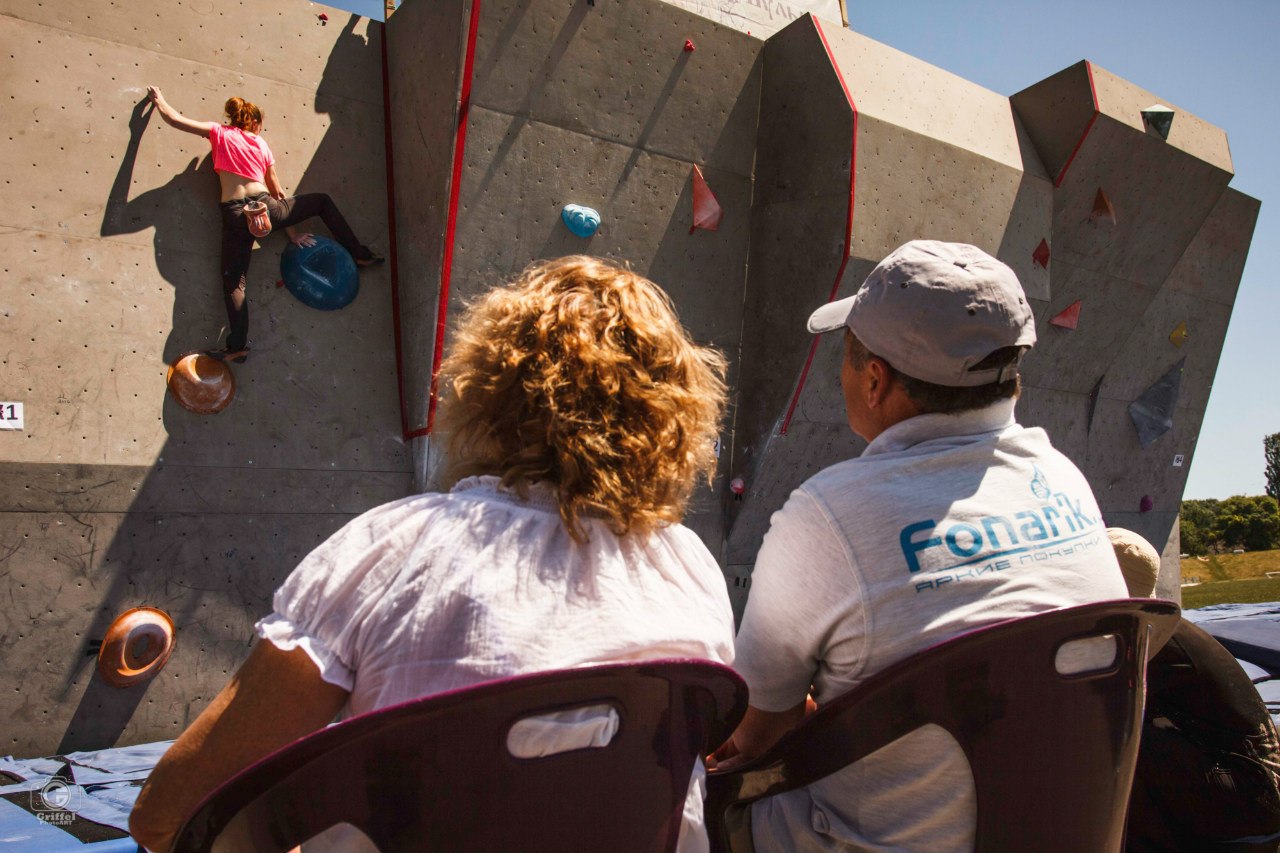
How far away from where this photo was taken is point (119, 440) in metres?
3.72

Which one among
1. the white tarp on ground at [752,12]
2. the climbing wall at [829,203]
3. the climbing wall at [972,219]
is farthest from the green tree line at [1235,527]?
A: the white tarp on ground at [752,12]

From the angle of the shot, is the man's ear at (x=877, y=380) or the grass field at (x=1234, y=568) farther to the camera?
the grass field at (x=1234, y=568)

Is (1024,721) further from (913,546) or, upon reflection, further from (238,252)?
(238,252)

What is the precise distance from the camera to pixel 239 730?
37.3 inches

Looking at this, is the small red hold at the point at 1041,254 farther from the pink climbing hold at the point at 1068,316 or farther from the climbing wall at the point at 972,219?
the pink climbing hold at the point at 1068,316

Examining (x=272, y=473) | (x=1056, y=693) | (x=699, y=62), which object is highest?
(x=699, y=62)

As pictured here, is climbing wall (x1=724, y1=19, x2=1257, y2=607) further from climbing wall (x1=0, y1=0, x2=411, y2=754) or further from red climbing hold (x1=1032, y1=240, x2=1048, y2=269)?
climbing wall (x1=0, y1=0, x2=411, y2=754)

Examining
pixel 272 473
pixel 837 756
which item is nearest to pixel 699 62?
pixel 272 473

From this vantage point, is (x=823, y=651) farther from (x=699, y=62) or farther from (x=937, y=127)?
(x=937, y=127)

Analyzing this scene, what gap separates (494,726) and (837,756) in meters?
0.53

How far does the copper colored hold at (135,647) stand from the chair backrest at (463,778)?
3.35m

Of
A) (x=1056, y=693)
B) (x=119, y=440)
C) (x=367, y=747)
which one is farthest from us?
(x=119, y=440)

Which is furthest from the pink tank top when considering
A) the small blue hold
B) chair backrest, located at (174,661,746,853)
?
chair backrest, located at (174,661,746,853)

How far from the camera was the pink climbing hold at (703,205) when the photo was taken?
4.86 meters
